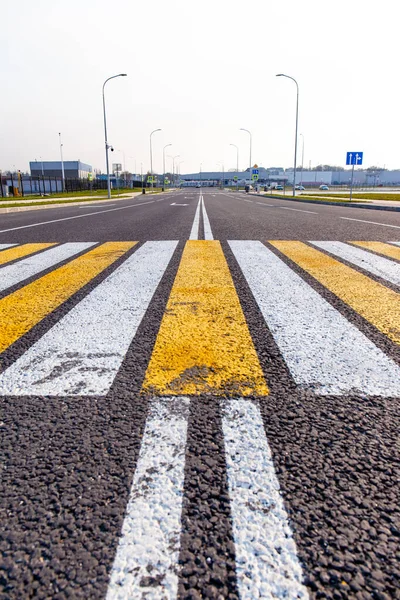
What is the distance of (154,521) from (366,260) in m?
4.51

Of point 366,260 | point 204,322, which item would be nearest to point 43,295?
point 204,322

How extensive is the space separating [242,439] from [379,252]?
480 cm

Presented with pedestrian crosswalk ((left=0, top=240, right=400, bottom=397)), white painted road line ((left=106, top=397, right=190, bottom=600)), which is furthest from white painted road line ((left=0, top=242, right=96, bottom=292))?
white painted road line ((left=106, top=397, right=190, bottom=600))

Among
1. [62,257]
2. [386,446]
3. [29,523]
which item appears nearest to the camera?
[29,523]

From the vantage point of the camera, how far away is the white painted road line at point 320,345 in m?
1.89

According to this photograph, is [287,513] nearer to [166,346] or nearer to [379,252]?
[166,346]

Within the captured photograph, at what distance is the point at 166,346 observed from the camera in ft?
7.52

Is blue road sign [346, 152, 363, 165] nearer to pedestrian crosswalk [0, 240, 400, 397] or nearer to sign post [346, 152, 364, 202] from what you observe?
sign post [346, 152, 364, 202]

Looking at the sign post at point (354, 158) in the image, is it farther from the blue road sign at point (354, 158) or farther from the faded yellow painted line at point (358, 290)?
the faded yellow painted line at point (358, 290)

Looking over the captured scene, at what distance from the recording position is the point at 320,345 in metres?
2.31

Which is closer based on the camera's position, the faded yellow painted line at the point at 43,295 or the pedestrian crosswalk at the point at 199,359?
the pedestrian crosswalk at the point at 199,359

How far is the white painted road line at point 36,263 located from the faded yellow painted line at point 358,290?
9.42 feet

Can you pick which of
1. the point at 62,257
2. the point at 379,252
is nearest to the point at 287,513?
the point at 62,257

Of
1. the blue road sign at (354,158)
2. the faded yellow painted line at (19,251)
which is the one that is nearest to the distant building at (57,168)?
the blue road sign at (354,158)
